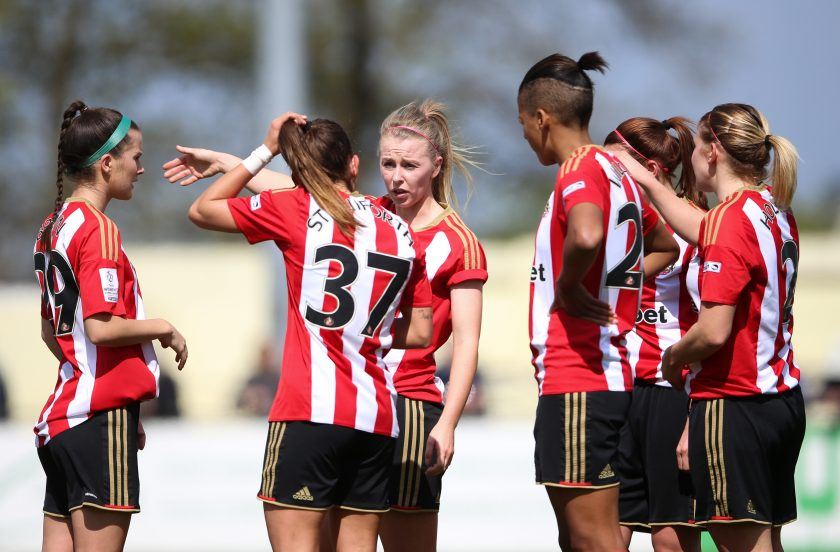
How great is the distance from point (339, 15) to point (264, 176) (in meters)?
17.9

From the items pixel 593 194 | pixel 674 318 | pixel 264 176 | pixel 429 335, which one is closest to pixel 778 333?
pixel 674 318

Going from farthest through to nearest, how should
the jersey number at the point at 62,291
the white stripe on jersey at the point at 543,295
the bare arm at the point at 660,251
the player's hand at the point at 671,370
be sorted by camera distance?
the bare arm at the point at 660,251, the player's hand at the point at 671,370, the jersey number at the point at 62,291, the white stripe on jersey at the point at 543,295

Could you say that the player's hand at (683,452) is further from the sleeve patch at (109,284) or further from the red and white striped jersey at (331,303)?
the sleeve patch at (109,284)

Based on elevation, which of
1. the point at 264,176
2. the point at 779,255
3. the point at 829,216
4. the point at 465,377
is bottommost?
the point at 465,377

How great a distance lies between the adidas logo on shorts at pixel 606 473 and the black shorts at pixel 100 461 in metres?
1.66

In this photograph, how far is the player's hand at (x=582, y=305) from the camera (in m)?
3.87

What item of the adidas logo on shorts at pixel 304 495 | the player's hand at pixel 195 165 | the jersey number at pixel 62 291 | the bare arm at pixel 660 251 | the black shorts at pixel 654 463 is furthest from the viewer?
the black shorts at pixel 654 463

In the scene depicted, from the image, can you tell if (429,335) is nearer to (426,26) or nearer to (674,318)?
(674,318)

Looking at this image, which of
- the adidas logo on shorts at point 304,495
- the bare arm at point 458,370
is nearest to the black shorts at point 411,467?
the bare arm at point 458,370

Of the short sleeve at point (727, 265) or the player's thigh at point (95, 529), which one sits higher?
the short sleeve at point (727, 265)

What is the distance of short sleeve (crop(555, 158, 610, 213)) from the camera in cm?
381

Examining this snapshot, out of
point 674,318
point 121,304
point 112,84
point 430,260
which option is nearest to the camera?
point 121,304

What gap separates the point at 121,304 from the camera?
418cm

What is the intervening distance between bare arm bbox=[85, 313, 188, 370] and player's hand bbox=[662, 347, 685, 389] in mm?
1852
